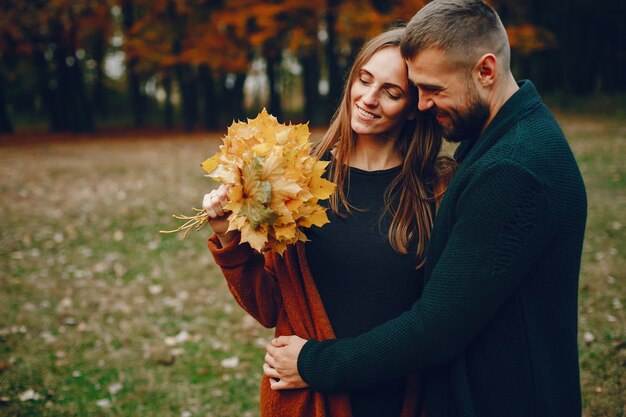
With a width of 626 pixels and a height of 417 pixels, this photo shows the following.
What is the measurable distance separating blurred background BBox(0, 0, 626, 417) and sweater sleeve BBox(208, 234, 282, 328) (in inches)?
56.6

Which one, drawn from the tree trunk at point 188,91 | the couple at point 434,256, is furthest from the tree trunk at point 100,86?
the couple at point 434,256

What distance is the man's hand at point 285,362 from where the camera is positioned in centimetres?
193

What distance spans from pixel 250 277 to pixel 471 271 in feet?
3.19

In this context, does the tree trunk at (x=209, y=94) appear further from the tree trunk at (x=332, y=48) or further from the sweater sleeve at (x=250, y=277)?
the sweater sleeve at (x=250, y=277)

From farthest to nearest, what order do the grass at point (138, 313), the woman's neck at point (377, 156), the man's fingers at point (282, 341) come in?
the grass at point (138, 313) → the woman's neck at point (377, 156) → the man's fingers at point (282, 341)

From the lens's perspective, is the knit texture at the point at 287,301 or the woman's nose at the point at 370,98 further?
the woman's nose at the point at 370,98

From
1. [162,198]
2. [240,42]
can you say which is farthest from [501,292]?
[240,42]

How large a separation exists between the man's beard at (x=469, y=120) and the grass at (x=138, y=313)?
303cm

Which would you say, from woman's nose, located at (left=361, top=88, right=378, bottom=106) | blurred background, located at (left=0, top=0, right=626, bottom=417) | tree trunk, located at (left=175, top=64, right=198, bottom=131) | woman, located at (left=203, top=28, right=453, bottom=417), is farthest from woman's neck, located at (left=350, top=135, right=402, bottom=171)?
tree trunk, located at (left=175, top=64, right=198, bottom=131)

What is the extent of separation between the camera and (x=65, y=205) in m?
10.5

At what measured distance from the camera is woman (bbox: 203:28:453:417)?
2.07 m

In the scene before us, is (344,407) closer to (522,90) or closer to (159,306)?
(522,90)

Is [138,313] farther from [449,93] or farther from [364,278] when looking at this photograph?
[449,93]

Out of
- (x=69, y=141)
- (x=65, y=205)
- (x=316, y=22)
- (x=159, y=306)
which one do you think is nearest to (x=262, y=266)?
(x=159, y=306)
